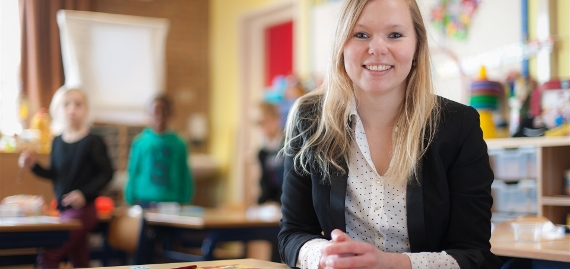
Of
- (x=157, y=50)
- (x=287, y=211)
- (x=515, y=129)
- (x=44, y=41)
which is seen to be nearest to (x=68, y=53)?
(x=44, y=41)

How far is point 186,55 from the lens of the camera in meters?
7.97

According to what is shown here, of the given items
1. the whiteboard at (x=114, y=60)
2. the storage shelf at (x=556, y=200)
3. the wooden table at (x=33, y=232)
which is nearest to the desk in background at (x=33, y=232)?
the wooden table at (x=33, y=232)

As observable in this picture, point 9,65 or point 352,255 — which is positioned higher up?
point 9,65

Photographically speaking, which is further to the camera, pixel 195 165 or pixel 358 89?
pixel 195 165

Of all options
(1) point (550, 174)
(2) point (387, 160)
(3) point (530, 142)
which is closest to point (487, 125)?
(3) point (530, 142)

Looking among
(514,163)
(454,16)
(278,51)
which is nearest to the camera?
(514,163)

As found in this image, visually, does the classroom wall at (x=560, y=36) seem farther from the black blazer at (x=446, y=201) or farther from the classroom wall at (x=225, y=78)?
the classroom wall at (x=225, y=78)

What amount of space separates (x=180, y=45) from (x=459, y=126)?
6.66 meters

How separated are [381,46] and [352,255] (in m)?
0.47

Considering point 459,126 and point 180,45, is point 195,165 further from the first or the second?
point 459,126

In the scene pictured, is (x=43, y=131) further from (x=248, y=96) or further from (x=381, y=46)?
(x=381, y=46)

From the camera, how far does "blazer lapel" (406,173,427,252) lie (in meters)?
1.49

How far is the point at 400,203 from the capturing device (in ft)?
4.99

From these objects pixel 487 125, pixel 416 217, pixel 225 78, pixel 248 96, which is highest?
pixel 225 78
